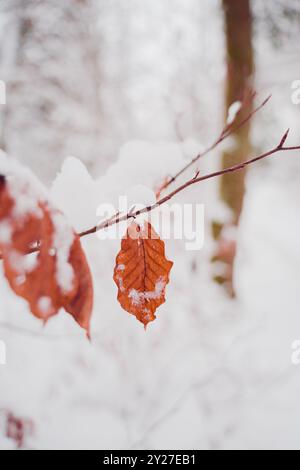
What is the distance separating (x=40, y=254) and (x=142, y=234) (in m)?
0.17

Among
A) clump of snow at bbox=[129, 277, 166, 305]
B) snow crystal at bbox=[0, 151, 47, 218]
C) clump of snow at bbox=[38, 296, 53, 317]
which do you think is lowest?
clump of snow at bbox=[38, 296, 53, 317]

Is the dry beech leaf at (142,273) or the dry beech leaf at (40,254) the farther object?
the dry beech leaf at (142,273)

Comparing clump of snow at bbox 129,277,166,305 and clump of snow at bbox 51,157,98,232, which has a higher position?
clump of snow at bbox 51,157,98,232

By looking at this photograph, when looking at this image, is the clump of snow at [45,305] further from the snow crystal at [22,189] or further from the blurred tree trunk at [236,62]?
the blurred tree trunk at [236,62]

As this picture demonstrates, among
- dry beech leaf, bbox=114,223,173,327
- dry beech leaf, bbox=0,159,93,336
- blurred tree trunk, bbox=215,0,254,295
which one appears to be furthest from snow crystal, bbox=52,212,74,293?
blurred tree trunk, bbox=215,0,254,295

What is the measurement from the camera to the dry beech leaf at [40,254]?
0.38 m

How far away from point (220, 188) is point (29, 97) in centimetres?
343

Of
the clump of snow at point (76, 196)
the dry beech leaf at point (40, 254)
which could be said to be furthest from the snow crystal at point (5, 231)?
the clump of snow at point (76, 196)

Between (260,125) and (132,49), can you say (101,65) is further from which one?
(260,125)

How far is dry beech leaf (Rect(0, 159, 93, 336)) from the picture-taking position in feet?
1.25

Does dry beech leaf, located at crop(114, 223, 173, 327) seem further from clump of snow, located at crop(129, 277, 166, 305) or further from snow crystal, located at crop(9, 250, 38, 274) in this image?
snow crystal, located at crop(9, 250, 38, 274)

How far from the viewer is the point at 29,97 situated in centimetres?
515

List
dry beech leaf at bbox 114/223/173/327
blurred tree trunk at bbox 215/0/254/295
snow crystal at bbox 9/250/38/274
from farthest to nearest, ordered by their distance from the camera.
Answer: blurred tree trunk at bbox 215/0/254/295 → dry beech leaf at bbox 114/223/173/327 → snow crystal at bbox 9/250/38/274
